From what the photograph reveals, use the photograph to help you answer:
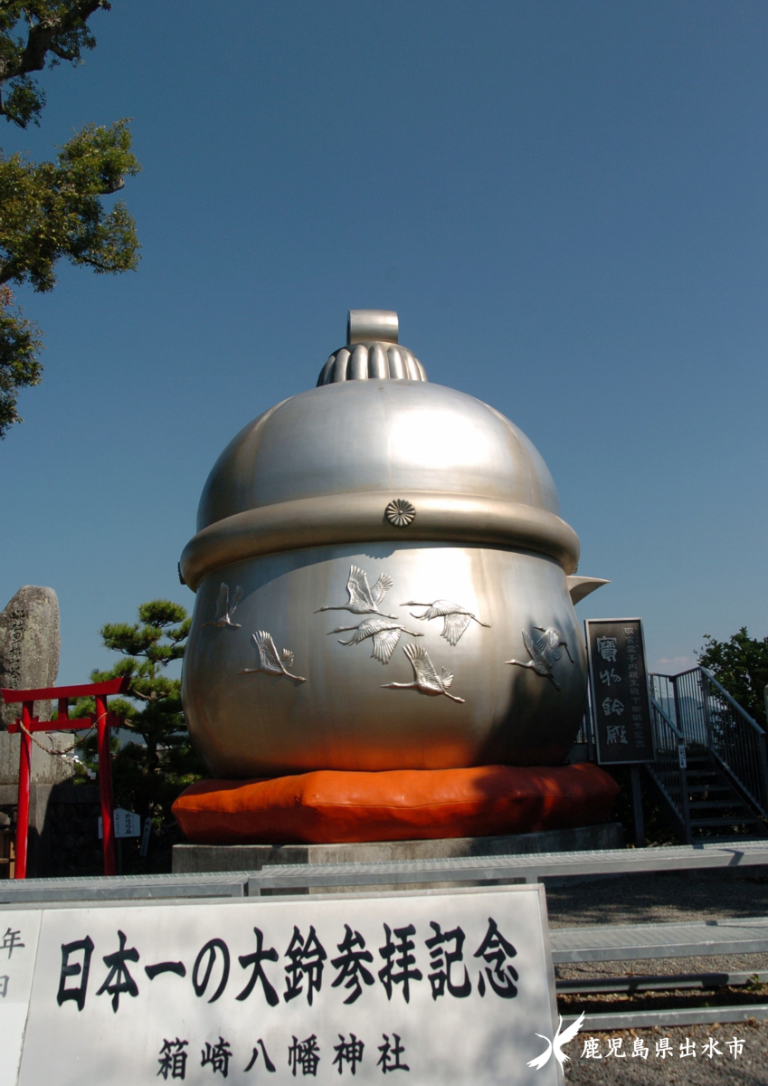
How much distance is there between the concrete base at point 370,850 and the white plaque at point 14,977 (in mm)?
5088

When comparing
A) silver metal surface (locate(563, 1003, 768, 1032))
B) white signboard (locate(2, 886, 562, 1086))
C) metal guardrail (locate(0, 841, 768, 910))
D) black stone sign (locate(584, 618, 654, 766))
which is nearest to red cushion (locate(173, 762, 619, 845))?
black stone sign (locate(584, 618, 654, 766))

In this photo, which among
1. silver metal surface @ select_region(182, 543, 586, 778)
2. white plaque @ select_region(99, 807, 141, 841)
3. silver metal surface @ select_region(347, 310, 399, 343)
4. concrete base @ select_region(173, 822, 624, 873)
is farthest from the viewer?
silver metal surface @ select_region(347, 310, 399, 343)

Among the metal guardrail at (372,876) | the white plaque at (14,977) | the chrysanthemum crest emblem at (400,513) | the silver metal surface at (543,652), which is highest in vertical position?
the chrysanthemum crest emblem at (400,513)

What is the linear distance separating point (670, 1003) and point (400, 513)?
19.1 feet

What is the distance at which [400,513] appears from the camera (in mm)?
9750

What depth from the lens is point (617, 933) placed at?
5020 millimetres

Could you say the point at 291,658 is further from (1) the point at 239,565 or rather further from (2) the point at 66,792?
(2) the point at 66,792

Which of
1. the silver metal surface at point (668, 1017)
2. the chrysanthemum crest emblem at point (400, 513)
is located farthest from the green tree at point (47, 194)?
the silver metal surface at point (668, 1017)

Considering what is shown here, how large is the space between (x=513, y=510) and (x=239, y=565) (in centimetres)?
349

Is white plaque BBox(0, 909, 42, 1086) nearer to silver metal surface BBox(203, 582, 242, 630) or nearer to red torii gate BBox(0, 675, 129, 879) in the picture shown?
silver metal surface BBox(203, 582, 242, 630)

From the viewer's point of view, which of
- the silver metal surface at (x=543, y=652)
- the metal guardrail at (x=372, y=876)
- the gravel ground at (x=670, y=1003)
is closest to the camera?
the gravel ground at (x=670, y=1003)

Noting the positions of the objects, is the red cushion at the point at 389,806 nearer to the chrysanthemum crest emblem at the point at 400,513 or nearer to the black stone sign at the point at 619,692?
the black stone sign at the point at 619,692

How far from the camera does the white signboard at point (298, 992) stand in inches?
129

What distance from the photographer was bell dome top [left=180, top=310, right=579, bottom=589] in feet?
32.4
